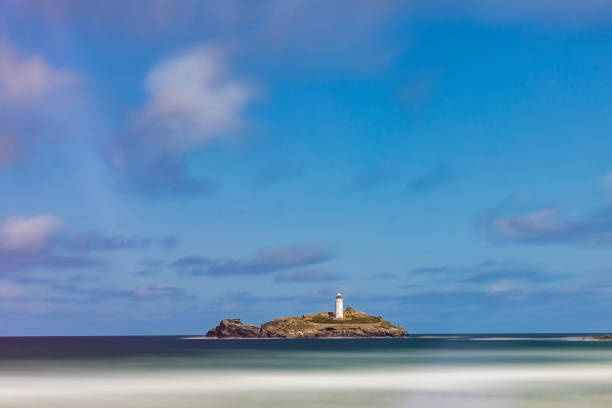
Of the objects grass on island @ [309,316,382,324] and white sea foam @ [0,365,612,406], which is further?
grass on island @ [309,316,382,324]

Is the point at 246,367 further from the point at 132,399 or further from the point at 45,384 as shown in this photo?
the point at 132,399

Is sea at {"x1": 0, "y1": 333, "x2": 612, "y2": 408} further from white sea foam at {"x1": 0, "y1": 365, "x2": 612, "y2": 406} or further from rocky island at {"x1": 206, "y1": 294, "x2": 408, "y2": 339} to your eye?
rocky island at {"x1": 206, "y1": 294, "x2": 408, "y2": 339}

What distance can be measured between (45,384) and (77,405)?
11.1 meters

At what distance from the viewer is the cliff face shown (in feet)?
514

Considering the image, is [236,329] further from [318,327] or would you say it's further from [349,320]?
[349,320]

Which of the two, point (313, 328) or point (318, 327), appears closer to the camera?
point (313, 328)

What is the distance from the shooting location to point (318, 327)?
6186 inches

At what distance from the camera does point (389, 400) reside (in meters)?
29.6

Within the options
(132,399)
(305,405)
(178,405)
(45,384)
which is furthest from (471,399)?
(45,384)

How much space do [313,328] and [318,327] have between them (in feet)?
4.36

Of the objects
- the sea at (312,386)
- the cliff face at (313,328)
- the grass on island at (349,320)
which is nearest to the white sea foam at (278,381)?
the sea at (312,386)

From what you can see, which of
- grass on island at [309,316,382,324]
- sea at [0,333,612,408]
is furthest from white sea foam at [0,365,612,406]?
grass on island at [309,316,382,324]

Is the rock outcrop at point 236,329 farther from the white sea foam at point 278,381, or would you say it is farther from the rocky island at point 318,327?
the white sea foam at point 278,381

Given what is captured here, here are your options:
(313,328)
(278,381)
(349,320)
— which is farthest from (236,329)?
(278,381)
